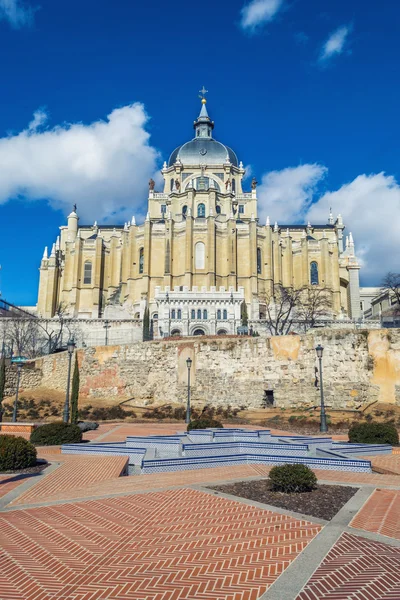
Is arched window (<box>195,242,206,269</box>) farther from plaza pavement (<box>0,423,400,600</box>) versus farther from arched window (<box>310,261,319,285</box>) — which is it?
plaza pavement (<box>0,423,400,600</box>)

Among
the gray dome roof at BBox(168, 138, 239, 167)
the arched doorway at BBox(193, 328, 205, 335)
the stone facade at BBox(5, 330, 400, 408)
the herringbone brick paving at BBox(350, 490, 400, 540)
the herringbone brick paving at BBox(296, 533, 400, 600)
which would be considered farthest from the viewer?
Answer: the gray dome roof at BBox(168, 138, 239, 167)

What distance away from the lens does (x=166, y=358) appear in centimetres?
3167

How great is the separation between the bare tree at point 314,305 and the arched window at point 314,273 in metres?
1.53

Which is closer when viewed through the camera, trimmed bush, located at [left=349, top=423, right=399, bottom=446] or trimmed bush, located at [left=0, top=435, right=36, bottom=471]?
trimmed bush, located at [left=0, top=435, right=36, bottom=471]

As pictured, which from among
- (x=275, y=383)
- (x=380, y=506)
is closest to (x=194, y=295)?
(x=275, y=383)

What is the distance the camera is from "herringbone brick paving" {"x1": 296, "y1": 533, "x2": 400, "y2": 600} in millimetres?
4488

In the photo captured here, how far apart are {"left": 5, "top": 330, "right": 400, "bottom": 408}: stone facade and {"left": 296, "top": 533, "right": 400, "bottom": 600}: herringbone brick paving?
66.3 ft

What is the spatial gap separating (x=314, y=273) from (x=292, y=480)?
61163 millimetres

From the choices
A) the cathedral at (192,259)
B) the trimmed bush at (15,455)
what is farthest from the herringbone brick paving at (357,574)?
the cathedral at (192,259)

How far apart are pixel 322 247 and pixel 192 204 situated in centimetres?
2068

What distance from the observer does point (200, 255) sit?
6209cm

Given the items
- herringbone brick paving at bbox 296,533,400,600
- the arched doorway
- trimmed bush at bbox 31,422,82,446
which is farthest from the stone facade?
herringbone brick paving at bbox 296,533,400,600

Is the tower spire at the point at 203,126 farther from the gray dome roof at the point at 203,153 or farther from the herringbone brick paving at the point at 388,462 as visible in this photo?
the herringbone brick paving at the point at 388,462

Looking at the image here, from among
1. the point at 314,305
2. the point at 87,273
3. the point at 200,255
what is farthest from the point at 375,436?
the point at 87,273
